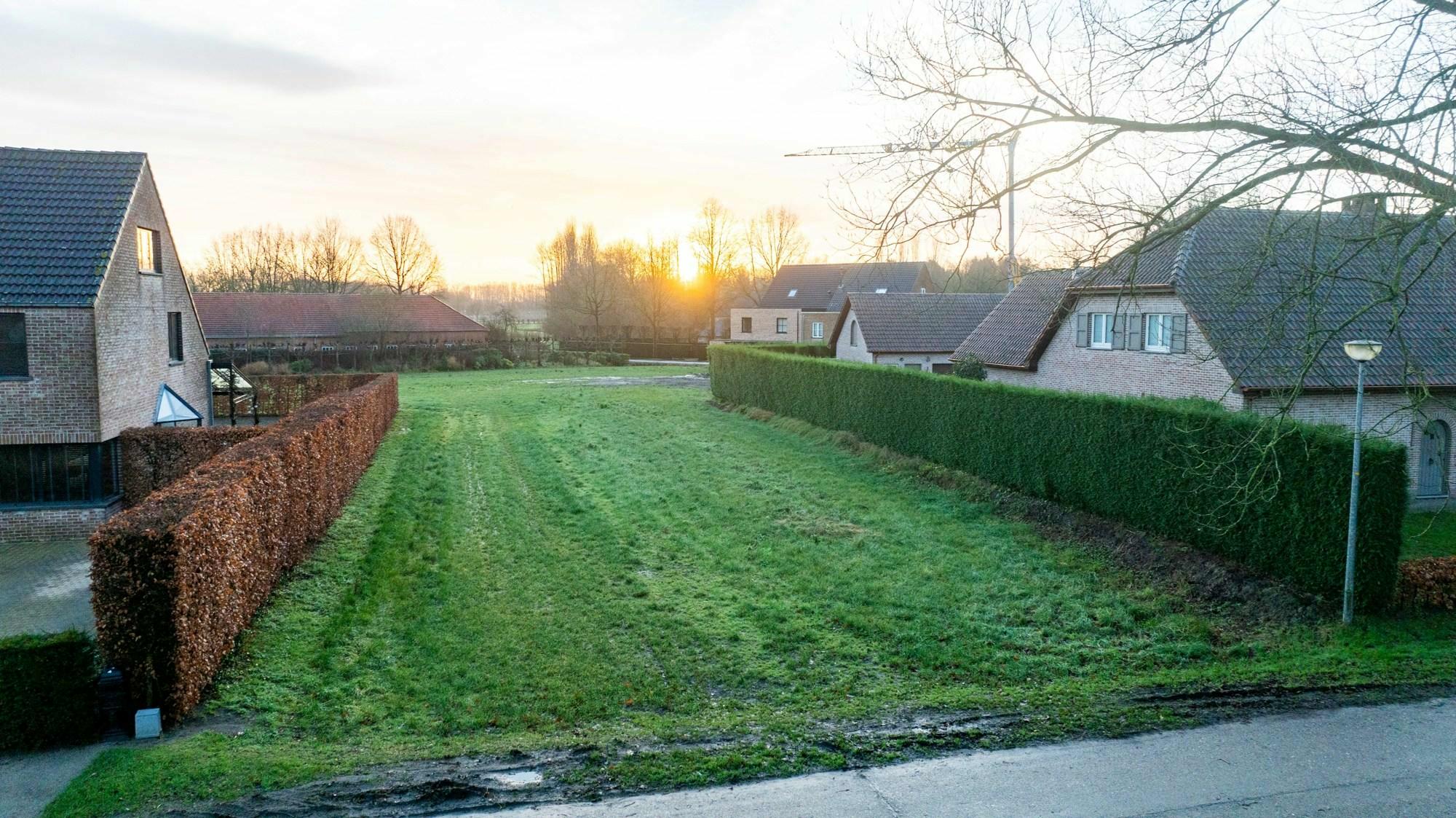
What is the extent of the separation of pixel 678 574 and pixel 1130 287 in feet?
22.2

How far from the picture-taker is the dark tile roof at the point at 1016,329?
26.3m

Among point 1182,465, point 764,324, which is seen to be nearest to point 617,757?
point 1182,465

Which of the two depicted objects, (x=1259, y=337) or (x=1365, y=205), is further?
(x=1259, y=337)

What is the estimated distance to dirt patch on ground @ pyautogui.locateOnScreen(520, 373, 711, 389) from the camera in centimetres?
4547

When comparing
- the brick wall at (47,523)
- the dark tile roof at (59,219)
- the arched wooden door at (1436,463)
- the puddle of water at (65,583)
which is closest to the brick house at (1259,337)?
the arched wooden door at (1436,463)

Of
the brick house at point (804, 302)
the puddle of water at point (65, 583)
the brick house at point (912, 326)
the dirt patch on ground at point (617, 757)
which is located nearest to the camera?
the dirt patch on ground at point (617, 757)

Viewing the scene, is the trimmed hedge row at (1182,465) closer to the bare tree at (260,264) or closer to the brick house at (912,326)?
the brick house at (912,326)

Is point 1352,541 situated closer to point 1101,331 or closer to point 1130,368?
point 1130,368

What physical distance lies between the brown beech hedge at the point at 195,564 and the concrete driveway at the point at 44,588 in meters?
1.68

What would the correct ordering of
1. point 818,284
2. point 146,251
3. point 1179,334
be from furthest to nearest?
point 818,284 → point 146,251 → point 1179,334

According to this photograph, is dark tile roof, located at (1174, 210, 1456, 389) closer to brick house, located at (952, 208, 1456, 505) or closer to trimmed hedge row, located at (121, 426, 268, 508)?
brick house, located at (952, 208, 1456, 505)

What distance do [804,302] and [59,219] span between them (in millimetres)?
51481

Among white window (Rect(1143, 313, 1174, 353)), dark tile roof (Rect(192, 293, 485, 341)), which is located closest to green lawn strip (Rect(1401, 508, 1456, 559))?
white window (Rect(1143, 313, 1174, 353))

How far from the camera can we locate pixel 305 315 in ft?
184
